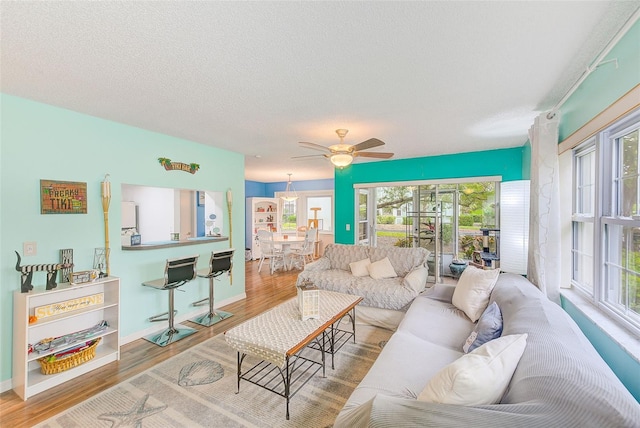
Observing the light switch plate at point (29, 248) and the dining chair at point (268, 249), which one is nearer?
the light switch plate at point (29, 248)

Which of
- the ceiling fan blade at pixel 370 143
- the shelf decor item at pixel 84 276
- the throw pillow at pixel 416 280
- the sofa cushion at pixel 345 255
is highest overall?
the ceiling fan blade at pixel 370 143

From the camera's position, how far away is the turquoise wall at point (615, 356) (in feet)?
4.44

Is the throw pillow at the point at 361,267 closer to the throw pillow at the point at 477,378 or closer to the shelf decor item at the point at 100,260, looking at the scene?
the throw pillow at the point at 477,378

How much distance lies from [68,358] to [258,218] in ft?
21.0

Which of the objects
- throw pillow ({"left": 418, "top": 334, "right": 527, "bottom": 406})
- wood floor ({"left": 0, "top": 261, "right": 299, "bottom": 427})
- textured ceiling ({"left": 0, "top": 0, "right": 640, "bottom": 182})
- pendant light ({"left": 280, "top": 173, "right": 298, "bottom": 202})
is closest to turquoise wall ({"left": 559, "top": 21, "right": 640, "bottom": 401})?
textured ceiling ({"left": 0, "top": 0, "right": 640, "bottom": 182})

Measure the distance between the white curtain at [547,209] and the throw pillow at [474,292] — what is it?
40 centimetres

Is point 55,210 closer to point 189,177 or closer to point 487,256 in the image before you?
point 189,177

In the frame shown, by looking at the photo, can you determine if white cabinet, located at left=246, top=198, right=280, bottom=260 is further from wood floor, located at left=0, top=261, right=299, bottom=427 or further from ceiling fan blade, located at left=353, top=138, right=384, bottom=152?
ceiling fan blade, located at left=353, top=138, right=384, bottom=152

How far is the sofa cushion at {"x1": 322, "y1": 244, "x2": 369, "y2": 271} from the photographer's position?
4406mm

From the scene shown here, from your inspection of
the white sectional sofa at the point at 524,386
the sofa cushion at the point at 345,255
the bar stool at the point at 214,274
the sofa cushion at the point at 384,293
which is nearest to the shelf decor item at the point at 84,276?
the bar stool at the point at 214,274

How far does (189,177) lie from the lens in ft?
12.6

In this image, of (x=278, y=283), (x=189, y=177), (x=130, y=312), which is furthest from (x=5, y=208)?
(x=278, y=283)

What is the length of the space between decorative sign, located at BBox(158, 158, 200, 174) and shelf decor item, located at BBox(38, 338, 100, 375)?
2.04 metres

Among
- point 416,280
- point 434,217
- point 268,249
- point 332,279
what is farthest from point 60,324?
point 434,217
